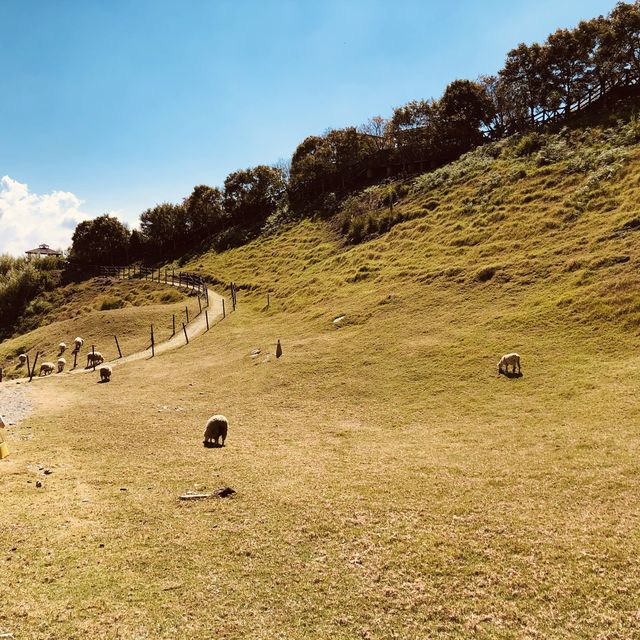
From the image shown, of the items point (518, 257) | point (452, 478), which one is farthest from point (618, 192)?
point (452, 478)

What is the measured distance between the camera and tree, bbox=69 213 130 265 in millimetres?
107406

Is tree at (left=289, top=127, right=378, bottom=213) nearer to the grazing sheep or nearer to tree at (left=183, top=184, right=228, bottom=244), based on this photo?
tree at (left=183, top=184, right=228, bottom=244)

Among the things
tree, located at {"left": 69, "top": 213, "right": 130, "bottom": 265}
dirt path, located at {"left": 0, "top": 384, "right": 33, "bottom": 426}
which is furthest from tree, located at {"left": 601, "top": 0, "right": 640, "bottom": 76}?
tree, located at {"left": 69, "top": 213, "right": 130, "bottom": 265}

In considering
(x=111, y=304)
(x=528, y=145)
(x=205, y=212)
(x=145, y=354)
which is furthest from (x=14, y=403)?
(x=205, y=212)

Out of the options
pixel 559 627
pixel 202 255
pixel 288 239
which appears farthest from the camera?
pixel 202 255

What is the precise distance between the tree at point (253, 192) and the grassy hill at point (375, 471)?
68.7 meters

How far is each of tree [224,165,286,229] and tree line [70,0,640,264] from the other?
248 millimetres

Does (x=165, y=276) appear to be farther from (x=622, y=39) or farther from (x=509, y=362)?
(x=622, y=39)

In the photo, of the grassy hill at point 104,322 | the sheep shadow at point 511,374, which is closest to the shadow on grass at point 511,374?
the sheep shadow at point 511,374

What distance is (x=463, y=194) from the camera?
64.9 m

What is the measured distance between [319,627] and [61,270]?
111664mm

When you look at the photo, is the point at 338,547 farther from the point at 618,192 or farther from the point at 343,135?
the point at 343,135

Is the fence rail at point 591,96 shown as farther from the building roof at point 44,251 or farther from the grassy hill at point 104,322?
the building roof at point 44,251

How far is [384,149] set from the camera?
318 feet
